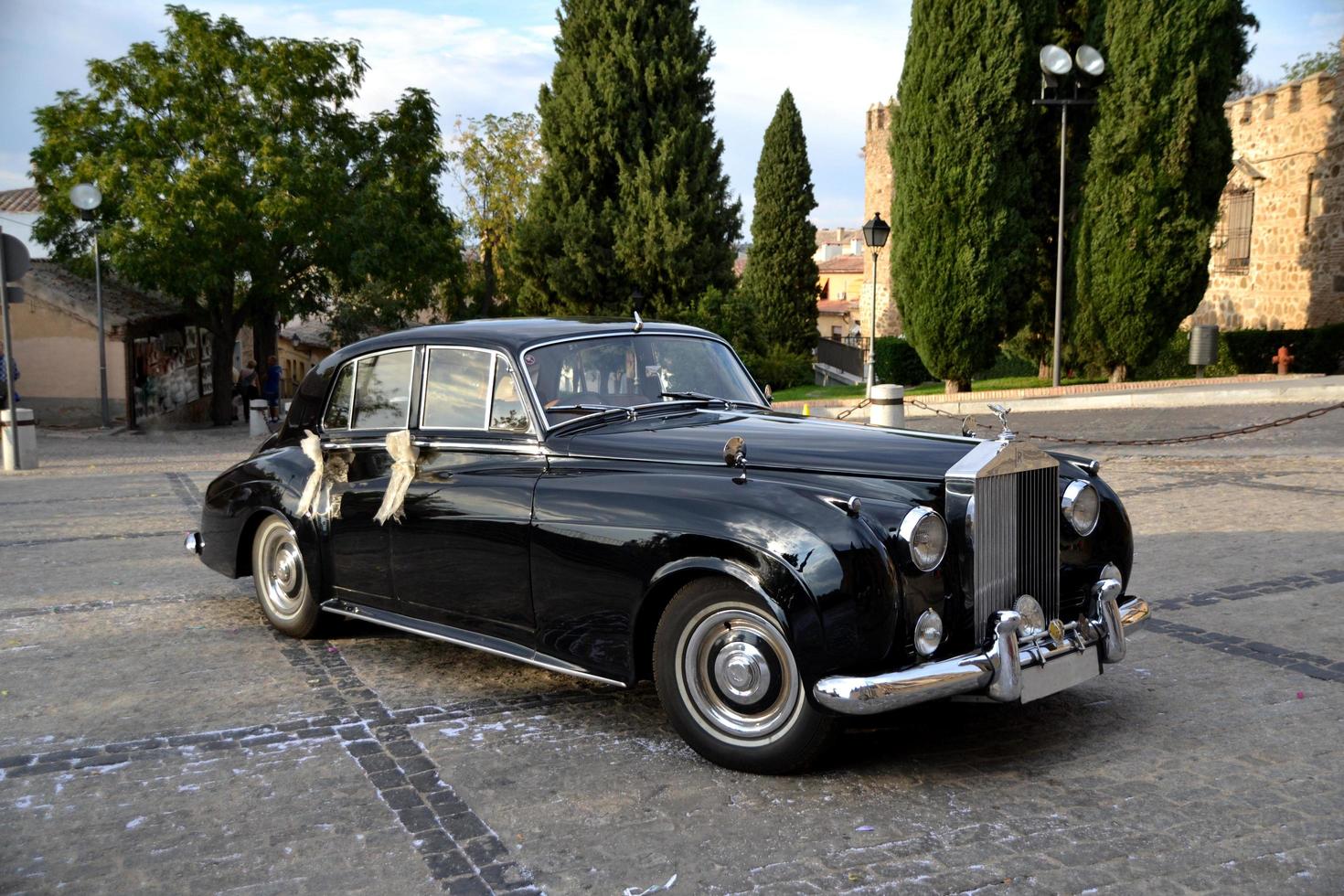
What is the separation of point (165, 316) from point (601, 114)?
11.7 metres

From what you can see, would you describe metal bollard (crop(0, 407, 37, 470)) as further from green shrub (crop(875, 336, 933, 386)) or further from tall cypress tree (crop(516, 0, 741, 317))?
green shrub (crop(875, 336, 933, 386))

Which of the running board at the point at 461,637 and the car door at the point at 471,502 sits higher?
the car door at the point at 471,502

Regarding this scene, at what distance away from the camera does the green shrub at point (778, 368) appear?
1108 inches

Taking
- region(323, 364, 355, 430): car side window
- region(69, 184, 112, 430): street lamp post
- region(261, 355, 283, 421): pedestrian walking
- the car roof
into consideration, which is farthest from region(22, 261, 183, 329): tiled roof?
the car roof

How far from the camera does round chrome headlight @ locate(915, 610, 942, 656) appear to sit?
382 cm

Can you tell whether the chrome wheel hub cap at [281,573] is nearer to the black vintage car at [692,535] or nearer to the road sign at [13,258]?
the black vintage car at [692,535]

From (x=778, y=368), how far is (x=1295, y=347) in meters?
11.8

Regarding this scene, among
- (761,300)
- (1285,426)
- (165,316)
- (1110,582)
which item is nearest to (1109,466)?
(1285,426)

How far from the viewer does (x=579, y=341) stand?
5250mm

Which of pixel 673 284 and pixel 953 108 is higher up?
pixel 953 108

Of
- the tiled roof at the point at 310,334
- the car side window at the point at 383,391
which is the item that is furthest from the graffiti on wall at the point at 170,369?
the car side window at the point at 383,391

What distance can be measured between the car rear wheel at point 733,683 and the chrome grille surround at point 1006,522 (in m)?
0.71

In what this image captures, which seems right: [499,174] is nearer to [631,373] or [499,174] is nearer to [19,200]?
[19,200]

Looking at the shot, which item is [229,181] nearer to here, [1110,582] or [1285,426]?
[1285,426]
